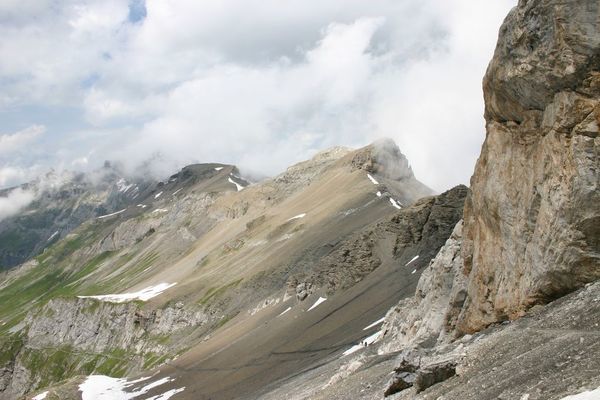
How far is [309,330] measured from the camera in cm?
9181

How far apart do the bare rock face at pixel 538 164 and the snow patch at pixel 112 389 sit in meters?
76.6

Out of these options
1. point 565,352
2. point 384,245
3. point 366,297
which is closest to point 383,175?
point 384,245

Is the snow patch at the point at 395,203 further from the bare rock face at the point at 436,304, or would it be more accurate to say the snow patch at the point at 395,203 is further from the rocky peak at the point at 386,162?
the bare rock face at the point at 436,304

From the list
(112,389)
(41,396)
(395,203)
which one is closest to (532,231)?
(112,389)

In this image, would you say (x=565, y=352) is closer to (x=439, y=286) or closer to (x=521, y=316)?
(x=521, y=316)

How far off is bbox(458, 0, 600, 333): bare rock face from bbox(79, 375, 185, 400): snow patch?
7661 centimetres

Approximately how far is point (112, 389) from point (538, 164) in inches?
4076

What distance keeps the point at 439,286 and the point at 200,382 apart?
60691 millimetres

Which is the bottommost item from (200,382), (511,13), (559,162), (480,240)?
(200,382)

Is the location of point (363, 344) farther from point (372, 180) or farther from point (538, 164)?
point (372, 180)

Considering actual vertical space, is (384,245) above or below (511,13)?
below

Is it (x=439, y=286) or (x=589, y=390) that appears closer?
(x=589, y=390)

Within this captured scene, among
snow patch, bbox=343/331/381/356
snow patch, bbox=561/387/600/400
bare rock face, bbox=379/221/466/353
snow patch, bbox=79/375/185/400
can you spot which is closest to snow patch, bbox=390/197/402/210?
snow patch, bbox=79/375/185/400

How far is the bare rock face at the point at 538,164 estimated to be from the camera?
2538cm
